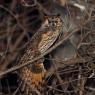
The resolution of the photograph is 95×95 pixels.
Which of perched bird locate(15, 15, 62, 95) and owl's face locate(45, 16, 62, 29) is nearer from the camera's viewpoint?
perched bird locate(15, 15, 62, 95)

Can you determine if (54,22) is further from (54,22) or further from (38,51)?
(38,51)

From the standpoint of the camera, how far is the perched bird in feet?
11.7

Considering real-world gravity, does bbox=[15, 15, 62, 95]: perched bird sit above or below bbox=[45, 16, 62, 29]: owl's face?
below

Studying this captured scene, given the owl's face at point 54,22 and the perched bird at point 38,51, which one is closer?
the perched bird at point 38,51

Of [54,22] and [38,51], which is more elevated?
[54,22]

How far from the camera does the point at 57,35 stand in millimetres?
3770

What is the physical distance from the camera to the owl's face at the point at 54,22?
374 centimetres

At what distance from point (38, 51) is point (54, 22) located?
0.29m

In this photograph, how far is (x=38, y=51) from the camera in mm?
3650

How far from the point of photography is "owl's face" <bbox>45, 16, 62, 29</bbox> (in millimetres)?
3738

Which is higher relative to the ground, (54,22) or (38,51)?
(54,22)

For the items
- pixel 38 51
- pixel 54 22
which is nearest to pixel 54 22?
pixel 54 22

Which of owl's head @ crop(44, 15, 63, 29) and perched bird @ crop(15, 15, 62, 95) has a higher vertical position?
owl's head @ crop(44, 15, 63, 29)

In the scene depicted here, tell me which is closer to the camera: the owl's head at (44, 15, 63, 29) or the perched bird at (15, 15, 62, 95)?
the perched bird at (15, 15, 62, 95)
